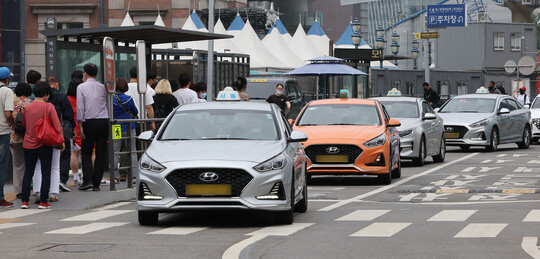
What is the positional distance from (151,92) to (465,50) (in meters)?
69.2

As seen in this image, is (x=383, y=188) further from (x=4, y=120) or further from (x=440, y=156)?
(x=440, y=156)

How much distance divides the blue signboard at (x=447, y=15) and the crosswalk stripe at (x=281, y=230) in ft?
120

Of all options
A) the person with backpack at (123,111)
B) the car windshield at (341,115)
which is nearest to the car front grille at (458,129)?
the car windshield at (341,115)

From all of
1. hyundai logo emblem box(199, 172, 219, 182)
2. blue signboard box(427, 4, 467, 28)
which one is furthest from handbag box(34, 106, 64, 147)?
blue signboard box(427, 4, 467, 28)

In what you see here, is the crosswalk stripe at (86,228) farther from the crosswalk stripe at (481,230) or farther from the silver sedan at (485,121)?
Answer: the silver sedan at (485,121)

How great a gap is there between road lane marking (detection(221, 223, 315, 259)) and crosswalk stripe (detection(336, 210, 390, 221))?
78 cm

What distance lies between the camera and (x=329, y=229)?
11.7m

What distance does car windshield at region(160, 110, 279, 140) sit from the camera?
1294 cm

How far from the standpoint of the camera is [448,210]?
13867 mm

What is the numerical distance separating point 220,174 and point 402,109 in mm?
13950

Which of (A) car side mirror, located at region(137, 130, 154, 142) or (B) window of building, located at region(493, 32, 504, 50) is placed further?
(B) window of building, located at region(493, 32, 504, 50)

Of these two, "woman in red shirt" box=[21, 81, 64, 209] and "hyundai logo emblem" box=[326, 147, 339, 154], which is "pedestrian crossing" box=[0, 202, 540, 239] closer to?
"woman in red shirt" box=[21, 81, 64, 209]

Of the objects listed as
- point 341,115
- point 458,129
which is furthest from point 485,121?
point 341,115

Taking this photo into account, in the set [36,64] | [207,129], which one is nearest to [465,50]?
[36,64]
